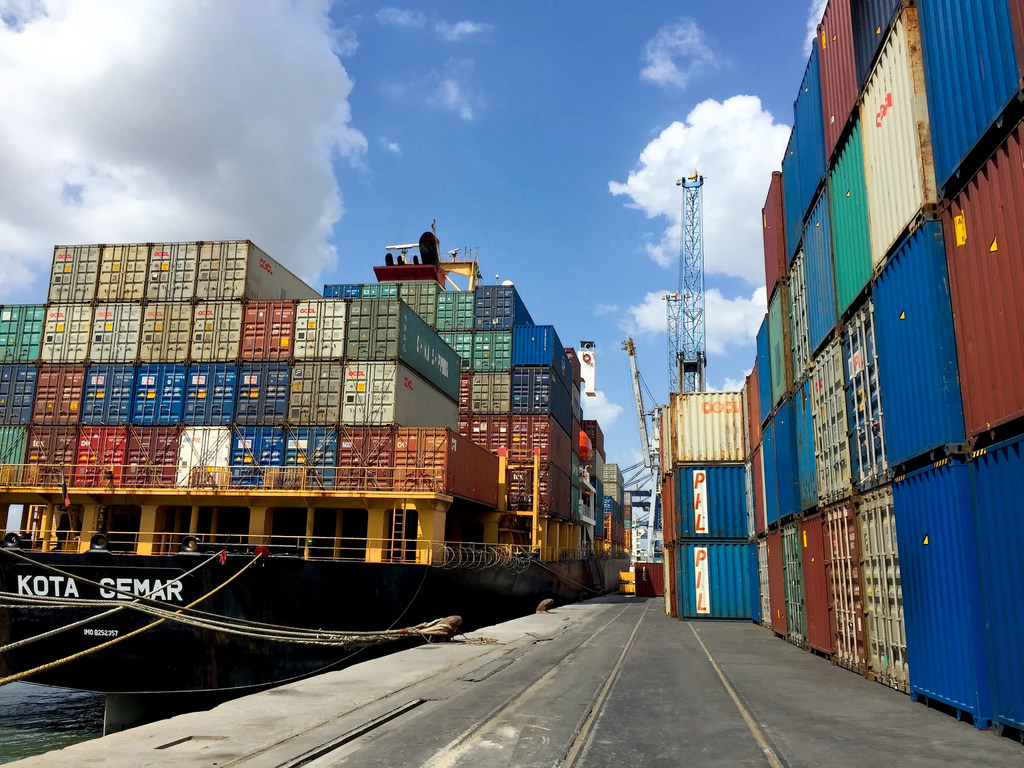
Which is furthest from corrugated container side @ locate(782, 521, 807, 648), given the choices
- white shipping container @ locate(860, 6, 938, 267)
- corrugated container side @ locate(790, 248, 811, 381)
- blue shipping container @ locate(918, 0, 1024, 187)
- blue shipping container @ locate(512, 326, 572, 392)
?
blue shipping container @ locate(512, 326, 572, 392)

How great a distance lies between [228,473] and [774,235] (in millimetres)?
16467

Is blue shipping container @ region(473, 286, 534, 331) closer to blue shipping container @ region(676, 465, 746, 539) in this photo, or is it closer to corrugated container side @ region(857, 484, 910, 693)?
blue shipping container @ region(676, 465, 746, 539)

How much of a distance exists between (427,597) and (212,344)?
11523 mm

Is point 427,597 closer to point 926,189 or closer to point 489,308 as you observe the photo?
point 926,189

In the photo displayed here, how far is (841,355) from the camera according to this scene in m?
13.4

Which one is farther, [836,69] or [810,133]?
[810,133]

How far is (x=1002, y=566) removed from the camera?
788cm

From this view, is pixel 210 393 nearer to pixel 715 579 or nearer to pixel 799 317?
pixel 799 317

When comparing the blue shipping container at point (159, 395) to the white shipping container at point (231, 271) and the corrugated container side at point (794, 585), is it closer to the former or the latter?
the white shipping container at point (231, 271)

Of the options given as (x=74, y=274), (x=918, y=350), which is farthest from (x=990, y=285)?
(x=74, y=274)

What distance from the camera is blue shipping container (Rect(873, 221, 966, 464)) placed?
9.01 meters

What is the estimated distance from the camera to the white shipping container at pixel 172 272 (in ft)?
84.1

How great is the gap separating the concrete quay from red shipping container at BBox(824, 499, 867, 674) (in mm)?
477

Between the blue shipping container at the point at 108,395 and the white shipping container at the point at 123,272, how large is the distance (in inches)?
113
